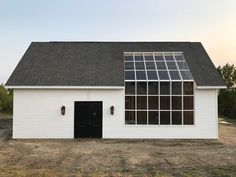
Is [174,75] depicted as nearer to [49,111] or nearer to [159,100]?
[159,100]

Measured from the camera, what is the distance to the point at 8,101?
126 feet

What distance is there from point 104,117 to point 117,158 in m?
5.85

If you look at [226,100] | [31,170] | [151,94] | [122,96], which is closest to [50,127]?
[122,96]

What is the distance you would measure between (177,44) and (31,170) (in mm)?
15581

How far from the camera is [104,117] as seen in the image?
63.3 feet

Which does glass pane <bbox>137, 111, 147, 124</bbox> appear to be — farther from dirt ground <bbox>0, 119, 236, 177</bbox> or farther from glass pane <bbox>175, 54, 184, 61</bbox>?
glass pane <bbox>175, 54, 184, 61</bbox>

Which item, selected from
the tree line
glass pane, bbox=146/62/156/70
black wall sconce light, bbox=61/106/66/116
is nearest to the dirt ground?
black wall sconce light, bbox=61/106/66/116

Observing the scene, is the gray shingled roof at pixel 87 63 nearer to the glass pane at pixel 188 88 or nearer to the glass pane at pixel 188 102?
the glass pane at pixel 188 88

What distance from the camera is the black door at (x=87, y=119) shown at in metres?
19.4

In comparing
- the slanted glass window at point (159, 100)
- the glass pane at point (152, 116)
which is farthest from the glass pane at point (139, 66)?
the glass pane at point (152, 116)

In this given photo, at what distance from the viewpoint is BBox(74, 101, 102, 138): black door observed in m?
19.4

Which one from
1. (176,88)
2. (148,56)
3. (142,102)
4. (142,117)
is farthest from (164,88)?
(148,56)

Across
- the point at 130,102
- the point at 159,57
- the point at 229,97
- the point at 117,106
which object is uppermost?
the point at 159,57

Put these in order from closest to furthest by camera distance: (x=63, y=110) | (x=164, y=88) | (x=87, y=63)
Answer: (x=63, y=110) < (x=164, y=88) < (x=87, y=63)
